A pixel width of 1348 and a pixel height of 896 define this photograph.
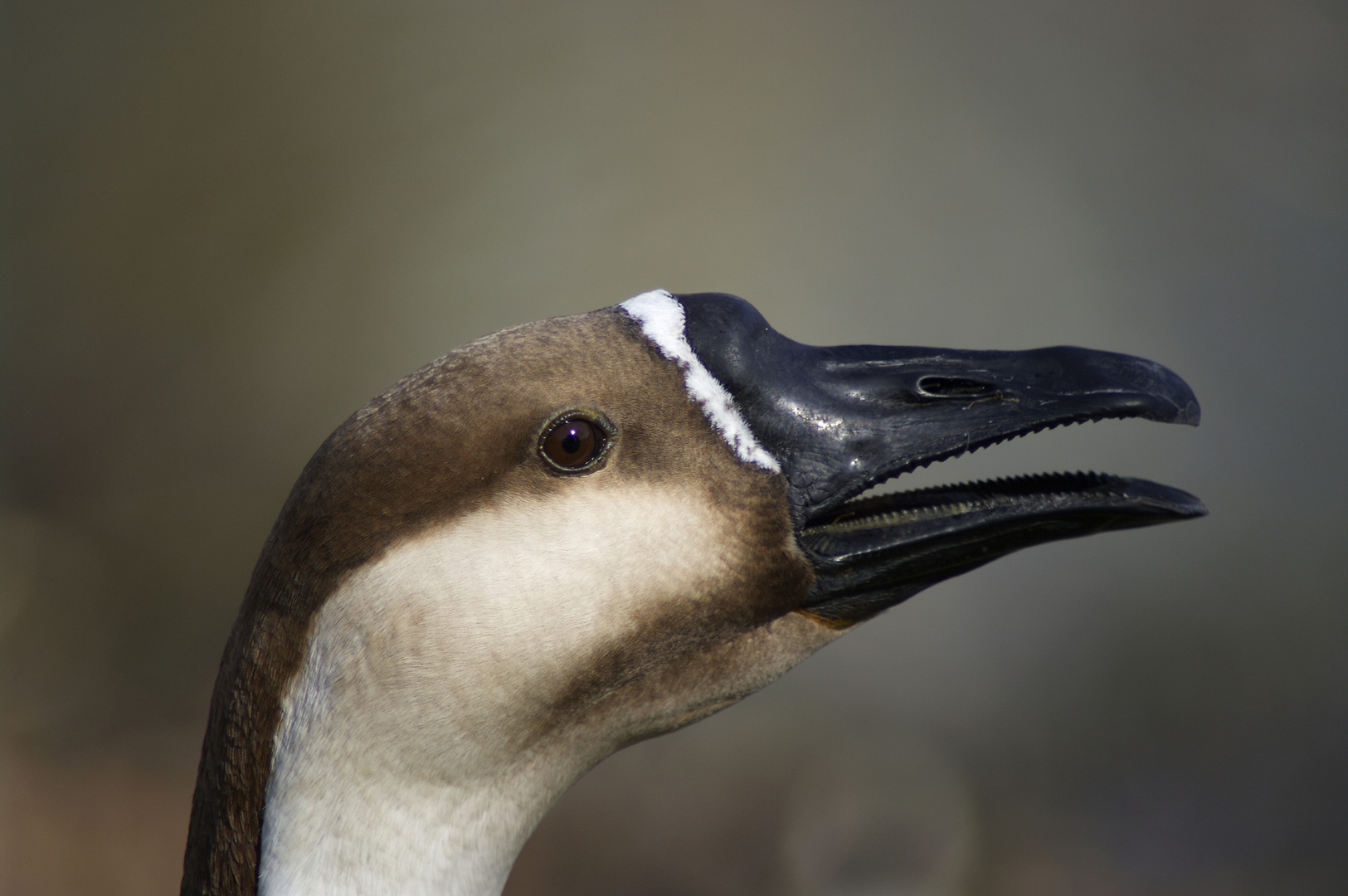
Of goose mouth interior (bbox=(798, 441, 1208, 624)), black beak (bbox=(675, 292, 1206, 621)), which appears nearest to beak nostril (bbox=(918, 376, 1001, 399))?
black beak (bbox=(675, 292, 1206, 621))

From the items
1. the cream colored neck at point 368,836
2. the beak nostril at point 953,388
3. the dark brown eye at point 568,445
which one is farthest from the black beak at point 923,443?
the cream colored neck at point 368,836

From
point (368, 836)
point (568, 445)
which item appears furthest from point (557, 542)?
point (368, 836)

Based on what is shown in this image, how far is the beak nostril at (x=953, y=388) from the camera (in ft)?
4.07

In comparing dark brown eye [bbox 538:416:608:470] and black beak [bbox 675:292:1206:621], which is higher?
dark brown eye [bbox 538:416:608:470]

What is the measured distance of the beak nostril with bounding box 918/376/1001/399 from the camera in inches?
48.8

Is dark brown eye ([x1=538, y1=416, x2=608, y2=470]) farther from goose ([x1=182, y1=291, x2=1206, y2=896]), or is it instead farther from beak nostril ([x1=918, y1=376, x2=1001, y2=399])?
Result: beak nostril ([x1=918, y1=376, x2=1001, y2=399])

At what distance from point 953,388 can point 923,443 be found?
9cm

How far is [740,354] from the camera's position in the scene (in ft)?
4.22

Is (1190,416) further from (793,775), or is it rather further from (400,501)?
(793,775)

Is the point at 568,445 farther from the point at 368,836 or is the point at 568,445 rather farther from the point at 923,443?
the point at 368,836

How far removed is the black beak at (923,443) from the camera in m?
1.20

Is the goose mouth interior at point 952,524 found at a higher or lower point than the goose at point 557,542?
lower

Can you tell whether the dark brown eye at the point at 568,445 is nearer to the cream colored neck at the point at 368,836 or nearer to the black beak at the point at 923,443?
the black beak at the point at 923,443

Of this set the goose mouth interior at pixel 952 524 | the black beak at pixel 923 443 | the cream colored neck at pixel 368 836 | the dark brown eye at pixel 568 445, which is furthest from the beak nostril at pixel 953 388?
the cream colored neck at pixel 368 836
